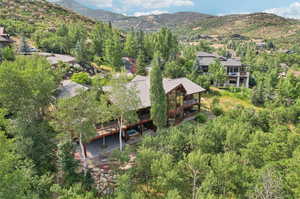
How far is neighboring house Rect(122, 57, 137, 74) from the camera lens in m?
51.1

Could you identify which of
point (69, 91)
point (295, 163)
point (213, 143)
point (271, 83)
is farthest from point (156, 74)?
point (271, 83)

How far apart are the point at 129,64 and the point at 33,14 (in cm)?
6756

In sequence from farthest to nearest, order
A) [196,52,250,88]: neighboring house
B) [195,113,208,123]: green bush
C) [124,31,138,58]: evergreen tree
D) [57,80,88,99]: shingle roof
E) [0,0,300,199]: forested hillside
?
[124,31,138,58]: evergreen tree
[196,52,250,88]: neighboring house
[195,113,208,123]: green bush
[57,80,88,99]: shingle roof
[0,0,300,199]: forested hillside

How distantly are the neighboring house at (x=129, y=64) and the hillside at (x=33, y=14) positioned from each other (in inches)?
1388

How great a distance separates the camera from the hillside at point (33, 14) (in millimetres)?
77412

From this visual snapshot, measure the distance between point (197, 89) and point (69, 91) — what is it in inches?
714

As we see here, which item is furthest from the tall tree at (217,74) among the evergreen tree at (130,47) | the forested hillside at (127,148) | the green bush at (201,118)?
the evergreen tree at (130,47)

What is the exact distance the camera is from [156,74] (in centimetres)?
2259

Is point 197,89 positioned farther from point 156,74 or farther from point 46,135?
point 46,135

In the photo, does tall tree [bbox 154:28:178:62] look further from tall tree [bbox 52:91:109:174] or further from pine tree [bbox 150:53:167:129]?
tall tree [bbox 52:91:109:174]

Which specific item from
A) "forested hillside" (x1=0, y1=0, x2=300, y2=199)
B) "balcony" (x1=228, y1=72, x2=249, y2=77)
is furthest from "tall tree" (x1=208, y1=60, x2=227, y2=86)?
"forested hillside" (x1=0, y1=0, x2=300, y2=199)

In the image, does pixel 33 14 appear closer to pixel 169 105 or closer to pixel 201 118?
pixel 169 105

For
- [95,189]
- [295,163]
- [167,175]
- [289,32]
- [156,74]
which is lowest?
[95,189]

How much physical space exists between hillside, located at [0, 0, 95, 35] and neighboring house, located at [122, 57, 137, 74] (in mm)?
35260
